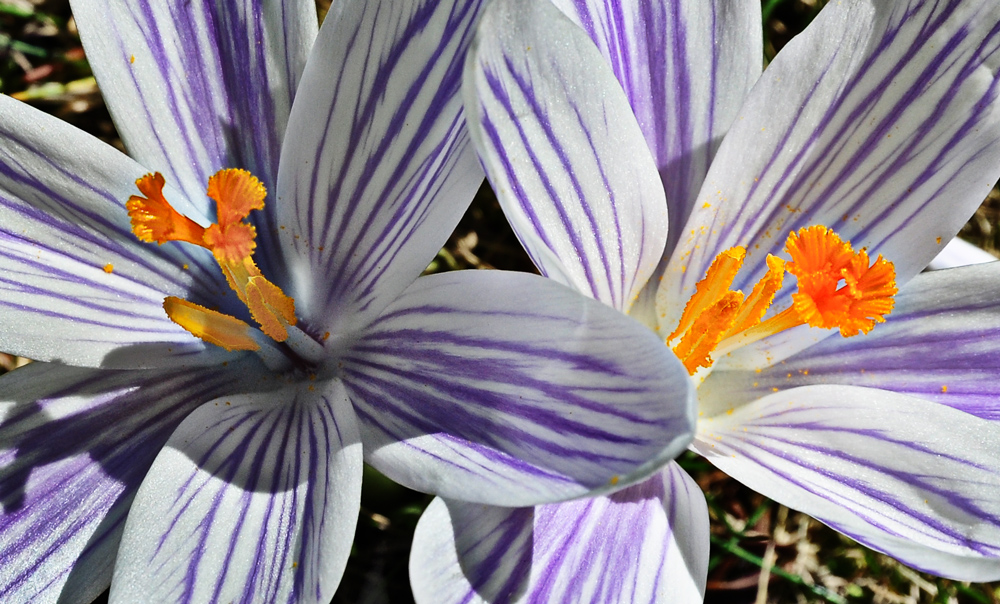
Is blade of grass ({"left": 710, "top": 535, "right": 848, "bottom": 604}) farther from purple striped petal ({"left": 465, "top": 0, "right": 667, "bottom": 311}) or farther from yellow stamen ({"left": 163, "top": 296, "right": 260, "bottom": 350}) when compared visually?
yellow stamen ({"left": 163, "top": 296, "right": 260, "bottom": 350})

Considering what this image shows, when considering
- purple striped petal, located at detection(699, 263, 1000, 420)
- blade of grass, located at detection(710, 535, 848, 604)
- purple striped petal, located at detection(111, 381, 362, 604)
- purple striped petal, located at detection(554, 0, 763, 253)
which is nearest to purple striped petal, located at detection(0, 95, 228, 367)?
purple striped petal, located at detection(111, 381, 362, 604)

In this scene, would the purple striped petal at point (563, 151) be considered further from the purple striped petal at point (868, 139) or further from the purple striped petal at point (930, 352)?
the purple striped petal at point (930, 352)

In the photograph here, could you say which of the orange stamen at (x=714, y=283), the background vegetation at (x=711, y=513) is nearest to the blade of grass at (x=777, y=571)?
the background vegetation at (x=711, y=513)

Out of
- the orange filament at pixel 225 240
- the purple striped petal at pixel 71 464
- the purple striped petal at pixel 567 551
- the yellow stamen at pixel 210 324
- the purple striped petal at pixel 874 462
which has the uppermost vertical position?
the purple striped petal at pixel 874 462

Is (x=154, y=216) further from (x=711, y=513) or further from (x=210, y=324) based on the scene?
(x=711, y=513)

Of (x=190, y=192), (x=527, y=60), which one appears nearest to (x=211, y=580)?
(x=190, y=192)

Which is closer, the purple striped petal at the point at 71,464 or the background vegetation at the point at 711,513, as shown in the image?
the purple striped petal at the point at 71,464

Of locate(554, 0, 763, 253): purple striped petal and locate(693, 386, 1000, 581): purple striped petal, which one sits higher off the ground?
locate(554, 0, 763, 253): purple striped petal
